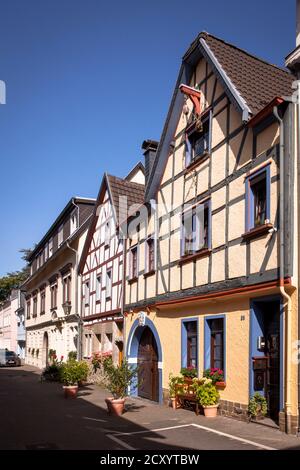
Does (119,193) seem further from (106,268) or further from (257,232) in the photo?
(257,232)

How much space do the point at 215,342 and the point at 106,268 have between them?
1059 cm

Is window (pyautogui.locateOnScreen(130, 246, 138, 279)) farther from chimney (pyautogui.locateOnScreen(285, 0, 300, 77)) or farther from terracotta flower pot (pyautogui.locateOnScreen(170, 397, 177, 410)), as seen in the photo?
chimney (pyautogui.locateOnScreen(285, 0, 300, 77))

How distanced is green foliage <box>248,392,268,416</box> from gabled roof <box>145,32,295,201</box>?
590 centimetres

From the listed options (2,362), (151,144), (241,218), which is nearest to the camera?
(241,218)

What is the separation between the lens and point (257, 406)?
36.8 ft

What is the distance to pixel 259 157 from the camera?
38.1 feet

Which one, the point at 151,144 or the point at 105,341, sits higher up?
the point at 151,144

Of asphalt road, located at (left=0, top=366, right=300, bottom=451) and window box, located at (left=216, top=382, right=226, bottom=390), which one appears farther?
window box, located at (left=216, top=382, right=226, bottom=390)

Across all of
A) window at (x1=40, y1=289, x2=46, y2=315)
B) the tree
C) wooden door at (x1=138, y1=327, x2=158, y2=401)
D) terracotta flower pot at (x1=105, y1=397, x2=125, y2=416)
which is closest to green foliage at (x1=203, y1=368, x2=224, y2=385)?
terracotta flower pot at (x1=105, y1=397, x2=125, y2=416)

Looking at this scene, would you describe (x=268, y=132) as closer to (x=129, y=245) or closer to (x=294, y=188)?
(x=294, y=188)

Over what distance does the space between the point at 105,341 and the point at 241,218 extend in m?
12.4

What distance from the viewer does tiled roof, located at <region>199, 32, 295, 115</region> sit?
12648 millimetres
